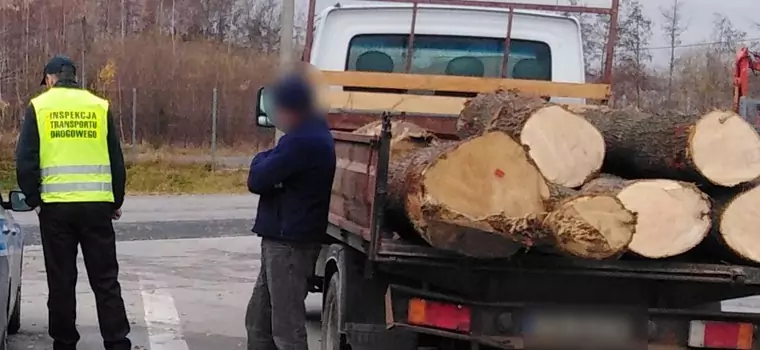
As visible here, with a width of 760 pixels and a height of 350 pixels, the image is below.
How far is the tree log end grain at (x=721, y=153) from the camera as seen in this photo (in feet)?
16.7

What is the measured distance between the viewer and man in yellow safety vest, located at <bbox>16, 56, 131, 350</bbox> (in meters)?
6.68

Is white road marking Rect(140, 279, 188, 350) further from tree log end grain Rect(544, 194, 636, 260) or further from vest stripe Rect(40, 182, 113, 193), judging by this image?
tree log end grain Rect(544, 194, 636, 260)

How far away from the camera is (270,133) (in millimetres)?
28969

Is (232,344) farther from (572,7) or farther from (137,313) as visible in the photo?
(572,7)

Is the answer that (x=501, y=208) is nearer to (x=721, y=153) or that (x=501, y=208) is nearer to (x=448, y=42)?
(x=721, y=153)

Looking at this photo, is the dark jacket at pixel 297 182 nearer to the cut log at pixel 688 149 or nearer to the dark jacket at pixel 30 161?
the cut log at pixel 688 149

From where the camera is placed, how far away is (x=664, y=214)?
16.1 feet

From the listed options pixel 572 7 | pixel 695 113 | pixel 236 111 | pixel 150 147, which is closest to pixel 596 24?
pixel 572 7

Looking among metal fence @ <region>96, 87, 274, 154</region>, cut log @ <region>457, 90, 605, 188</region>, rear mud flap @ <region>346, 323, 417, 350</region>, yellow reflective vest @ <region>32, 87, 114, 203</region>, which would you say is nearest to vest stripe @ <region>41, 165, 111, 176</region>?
yellow reflective vest @ <region>32, 87, 114, 203</region>

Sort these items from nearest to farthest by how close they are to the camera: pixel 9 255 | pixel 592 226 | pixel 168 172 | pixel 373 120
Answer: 1. pixel 592 226
2. pixel 9 255
3. pixel 373 120
4. pixel 168 172

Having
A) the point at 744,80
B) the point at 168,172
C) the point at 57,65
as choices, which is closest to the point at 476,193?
the point at 57,65

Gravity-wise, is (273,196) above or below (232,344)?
above

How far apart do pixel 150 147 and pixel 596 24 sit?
1970cm

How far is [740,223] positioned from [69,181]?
374 centimetres
